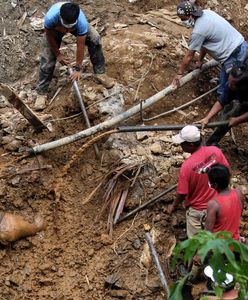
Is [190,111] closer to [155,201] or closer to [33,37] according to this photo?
[155,201]

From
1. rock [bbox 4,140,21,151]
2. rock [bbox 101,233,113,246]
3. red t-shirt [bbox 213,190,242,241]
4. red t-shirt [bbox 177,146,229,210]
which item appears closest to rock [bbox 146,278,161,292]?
rock [bbox 101,233,113,246]

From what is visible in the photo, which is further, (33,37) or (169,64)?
(33,37)

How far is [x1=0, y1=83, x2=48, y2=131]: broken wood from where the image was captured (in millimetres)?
6773

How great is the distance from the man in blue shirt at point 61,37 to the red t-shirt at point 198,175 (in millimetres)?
2444

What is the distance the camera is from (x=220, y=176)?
485 centimetres

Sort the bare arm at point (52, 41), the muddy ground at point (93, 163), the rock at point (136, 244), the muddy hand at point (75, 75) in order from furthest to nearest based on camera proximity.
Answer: the muddy hand at point (75, 75), the bare arm at point (52, 41), the rock at point (136, 244), the muddy ground at point (93, 163)

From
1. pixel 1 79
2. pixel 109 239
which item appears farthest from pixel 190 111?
pixel 1 79

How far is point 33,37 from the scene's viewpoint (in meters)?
8.58

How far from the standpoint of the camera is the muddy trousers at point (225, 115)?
671cm

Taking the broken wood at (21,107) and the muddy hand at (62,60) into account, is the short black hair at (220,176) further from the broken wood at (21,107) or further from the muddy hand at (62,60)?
the muddy hand at (62,60)

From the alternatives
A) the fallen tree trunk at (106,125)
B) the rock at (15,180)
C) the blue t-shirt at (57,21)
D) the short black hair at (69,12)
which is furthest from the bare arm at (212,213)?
the blue t-shirt at (57,21)

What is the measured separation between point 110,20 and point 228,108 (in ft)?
8.81

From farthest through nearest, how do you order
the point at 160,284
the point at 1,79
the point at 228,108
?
the point at 1,79, the point at 228,108, the point at 160,284

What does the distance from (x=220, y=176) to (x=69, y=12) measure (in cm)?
308
